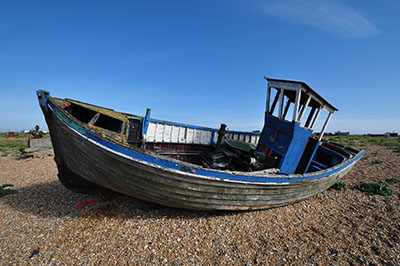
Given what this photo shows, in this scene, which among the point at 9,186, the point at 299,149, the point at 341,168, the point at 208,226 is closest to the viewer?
the point at 208,226

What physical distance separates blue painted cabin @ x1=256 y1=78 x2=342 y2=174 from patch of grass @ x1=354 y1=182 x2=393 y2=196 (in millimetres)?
2971

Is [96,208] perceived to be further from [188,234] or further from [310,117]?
[310,117]

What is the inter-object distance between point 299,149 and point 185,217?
4.64 meters

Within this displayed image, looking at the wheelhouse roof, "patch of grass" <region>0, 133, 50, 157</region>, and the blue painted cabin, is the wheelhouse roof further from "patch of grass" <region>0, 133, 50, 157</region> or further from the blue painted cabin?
"patch of grass" <region>0, 133, 50, 157</region>

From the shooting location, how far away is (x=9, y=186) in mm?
7457

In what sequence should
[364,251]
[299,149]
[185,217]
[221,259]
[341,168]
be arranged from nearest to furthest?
[221,259], [364,251], [185,217], [299,149], [341,168]

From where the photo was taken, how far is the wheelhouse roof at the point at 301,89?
19.9ft

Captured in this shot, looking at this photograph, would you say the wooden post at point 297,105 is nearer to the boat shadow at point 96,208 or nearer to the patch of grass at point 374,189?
the boat shadow at point 96,208

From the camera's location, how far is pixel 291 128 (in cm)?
626

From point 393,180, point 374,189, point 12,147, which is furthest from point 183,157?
point 12,147

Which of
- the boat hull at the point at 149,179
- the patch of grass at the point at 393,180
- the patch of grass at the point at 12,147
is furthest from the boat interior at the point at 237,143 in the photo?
the patch of grass at the point at 12,147

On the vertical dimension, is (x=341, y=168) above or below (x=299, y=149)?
below

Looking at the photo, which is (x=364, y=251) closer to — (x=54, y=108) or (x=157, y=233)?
(x=157, y=233)

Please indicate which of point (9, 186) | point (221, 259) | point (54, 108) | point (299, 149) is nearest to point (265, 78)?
point (299, 149)
